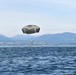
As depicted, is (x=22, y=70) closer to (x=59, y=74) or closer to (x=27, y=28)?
(x=59, y=74)

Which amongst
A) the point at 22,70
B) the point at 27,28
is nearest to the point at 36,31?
the point at 27,28

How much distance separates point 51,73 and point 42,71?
12.0 ft

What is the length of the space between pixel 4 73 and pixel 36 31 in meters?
77.6

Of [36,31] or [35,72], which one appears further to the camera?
[36,31]

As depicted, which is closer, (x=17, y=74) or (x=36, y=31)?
(x=17, y=74)

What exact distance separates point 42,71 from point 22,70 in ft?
12.3

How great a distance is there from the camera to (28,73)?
6353cm

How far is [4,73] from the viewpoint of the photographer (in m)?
63.2

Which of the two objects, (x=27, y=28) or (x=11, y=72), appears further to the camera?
(x=27, y=28)

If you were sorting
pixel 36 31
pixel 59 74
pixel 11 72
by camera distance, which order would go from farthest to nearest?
pixel 36 31
pixel 11 72
pixel 59 74

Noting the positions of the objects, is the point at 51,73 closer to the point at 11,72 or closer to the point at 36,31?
the point at 11,72

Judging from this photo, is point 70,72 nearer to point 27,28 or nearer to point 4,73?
point 4,73

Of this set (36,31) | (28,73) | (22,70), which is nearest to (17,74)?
(28,73)

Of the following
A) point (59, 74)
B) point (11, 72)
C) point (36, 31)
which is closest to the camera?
point (59, 74)
